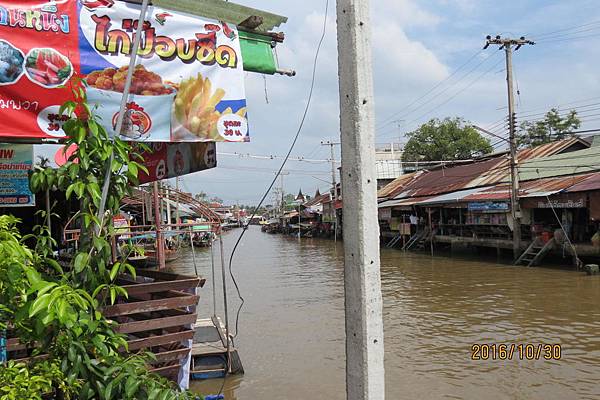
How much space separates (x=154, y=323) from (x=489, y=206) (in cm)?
1941

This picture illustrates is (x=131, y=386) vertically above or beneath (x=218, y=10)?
beneath

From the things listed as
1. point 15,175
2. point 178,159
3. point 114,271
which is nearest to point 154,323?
point 114,271

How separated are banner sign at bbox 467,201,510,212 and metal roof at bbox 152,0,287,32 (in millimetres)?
18480

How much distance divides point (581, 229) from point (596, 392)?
562 inches

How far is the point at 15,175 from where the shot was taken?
6.56 metres

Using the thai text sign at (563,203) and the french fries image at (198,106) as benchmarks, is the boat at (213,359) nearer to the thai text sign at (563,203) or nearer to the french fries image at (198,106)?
the french fries image at (198,106)

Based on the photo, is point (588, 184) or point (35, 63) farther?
point (588, 184)

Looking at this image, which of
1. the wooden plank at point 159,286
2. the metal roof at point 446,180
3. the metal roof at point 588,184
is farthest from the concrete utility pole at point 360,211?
the metal roof at point 446,180

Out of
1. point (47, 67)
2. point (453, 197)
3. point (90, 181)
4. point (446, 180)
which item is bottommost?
point (90, 181)

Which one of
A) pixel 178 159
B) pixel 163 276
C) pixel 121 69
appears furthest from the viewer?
pixel 178 159

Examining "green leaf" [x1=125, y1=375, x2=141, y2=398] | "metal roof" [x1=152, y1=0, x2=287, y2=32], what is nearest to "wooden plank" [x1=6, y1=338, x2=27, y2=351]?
Result: "green leaf" [x1=125, y1=375, x2=141, y2=398]

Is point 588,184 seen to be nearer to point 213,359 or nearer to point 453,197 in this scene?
point 453,197
